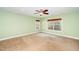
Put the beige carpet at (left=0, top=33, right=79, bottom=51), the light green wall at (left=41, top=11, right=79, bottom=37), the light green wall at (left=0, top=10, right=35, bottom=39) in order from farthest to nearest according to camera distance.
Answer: the light green wall at (left=0, top=10, right=35, bottom=39) < the beige carpet at (left=0, top=33, right=79, bottom=51) < the light green wall at (left=41, top=11, right=79, bottom=37)

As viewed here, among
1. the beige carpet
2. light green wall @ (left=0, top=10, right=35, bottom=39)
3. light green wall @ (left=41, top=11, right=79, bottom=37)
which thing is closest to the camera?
light green wall @ (left=41, top=11, right=79, bottom=37)

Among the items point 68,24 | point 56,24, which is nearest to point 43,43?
point 56,24

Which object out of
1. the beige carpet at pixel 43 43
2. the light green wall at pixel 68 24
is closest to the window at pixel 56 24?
the light green wall at pixel 68 24

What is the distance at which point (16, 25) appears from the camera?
2297mm

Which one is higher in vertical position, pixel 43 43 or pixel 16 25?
pixel 16 25

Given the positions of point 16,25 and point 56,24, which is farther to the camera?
point 16,25

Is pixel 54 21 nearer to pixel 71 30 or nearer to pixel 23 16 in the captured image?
pixel 71 30

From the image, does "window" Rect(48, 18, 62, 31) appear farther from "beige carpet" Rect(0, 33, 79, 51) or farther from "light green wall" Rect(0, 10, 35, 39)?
"light green wall" Rect(0, 10, 35, 39)

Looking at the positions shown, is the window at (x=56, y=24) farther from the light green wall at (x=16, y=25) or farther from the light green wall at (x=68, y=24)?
the light green wall at (x=16, y=25)

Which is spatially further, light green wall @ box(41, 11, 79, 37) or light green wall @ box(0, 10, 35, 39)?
light green wall @ box(0, 10, 35, 39)

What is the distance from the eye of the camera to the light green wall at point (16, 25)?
7.42 ft

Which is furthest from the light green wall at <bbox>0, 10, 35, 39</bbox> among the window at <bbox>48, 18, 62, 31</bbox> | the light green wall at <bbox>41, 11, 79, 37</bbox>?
the light green wall at <bbox>41, 11, 79, 37</bbox>

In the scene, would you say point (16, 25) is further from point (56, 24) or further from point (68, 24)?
point (68, 24)

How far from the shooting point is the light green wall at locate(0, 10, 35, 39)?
226 cm
